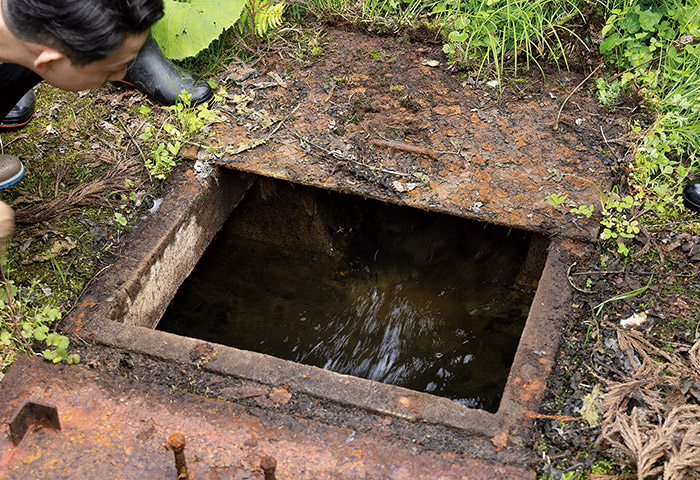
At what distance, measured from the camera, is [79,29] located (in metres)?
1.57

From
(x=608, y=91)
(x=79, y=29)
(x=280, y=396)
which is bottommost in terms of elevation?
(x=280, y=396)

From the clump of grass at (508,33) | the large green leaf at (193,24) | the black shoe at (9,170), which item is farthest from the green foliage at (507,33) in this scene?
the black shoe at (9,170)

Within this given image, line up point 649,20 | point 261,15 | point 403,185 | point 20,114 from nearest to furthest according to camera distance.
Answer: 1. point 403,185
2. point 20,114
3. point 649,20
4. point 261,15

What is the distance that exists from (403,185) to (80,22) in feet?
4.32

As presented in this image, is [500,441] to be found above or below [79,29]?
below

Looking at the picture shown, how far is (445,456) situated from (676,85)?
2.14 metres

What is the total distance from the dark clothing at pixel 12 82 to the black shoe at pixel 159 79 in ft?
1.85

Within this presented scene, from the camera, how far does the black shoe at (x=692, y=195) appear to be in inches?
93.0

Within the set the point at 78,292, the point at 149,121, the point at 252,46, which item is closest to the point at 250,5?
the point at 252,46

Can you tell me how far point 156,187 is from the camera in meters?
2.44

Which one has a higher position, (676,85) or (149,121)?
(149,121)

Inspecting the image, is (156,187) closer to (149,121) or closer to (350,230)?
(149,121)

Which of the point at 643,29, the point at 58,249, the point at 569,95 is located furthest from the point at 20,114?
the point at 643,29

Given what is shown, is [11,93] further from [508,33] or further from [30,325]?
[508,33]
